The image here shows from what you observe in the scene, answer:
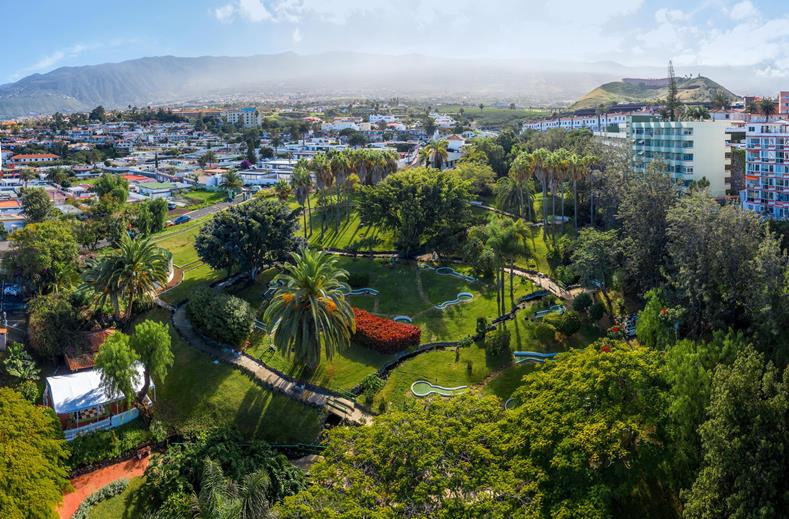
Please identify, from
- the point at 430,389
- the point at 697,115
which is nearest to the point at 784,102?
the point at 697,115

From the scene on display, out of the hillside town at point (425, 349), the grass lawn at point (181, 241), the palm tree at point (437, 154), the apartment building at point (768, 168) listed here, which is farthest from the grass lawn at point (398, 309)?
the palm tree at point (437, 154)

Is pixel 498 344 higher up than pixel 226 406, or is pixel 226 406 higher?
pixel 498 344

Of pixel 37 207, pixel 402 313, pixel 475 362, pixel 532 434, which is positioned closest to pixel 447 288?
pixel 402 313

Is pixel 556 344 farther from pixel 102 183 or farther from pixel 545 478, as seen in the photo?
pixel 102 183

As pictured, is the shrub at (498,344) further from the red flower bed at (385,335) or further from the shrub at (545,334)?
the red flower bed at (385,335)

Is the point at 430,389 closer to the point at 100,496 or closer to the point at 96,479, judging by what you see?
the point at 100,496

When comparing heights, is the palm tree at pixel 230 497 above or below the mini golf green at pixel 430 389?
below

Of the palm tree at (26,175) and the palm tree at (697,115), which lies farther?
the palm tree at (26,175)

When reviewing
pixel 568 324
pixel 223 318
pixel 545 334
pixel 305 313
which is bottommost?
pixel 545 334
